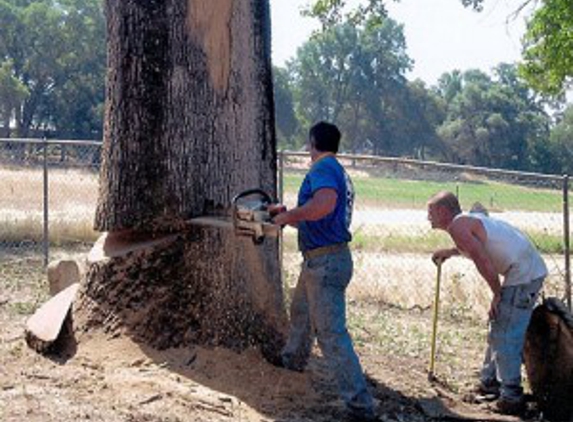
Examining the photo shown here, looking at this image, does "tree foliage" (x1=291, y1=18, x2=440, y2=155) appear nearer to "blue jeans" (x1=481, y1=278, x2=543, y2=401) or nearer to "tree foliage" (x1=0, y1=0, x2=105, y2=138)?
"tree foliage" (x1=0, y1=0, x2=105, y2=138)

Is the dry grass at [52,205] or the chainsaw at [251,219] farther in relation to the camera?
the dry grass at [52,205]

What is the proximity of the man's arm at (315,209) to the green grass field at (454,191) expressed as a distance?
27.2ft

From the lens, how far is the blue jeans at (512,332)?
21.7 feet

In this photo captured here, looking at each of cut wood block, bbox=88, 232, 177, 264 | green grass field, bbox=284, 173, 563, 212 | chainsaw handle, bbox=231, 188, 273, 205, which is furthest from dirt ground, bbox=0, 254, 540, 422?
green grass field, bbox=284, 173, 563, 212

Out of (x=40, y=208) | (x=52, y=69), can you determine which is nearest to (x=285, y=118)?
(x=52, y=69)

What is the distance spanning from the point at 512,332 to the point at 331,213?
1785 mm

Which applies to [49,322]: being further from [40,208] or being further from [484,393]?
[40,208]

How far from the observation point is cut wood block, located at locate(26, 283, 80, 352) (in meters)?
6.56

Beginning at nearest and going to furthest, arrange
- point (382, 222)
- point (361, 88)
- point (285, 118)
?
point (382, 222), point (285, 118), point (361, 88)

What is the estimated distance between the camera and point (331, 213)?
5.72 metres

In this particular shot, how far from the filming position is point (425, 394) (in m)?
6.91

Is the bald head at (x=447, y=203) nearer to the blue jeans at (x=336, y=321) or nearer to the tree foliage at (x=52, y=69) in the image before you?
the blue jeans at (x=336, y=321)

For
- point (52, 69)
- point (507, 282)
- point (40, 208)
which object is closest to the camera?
point (507, 282)

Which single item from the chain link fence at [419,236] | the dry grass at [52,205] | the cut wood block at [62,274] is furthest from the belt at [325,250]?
the dry grass at [52,205]
